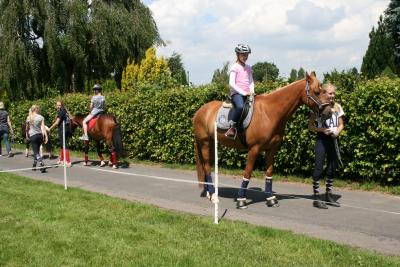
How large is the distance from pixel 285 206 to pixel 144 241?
330 cm

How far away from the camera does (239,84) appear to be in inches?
350

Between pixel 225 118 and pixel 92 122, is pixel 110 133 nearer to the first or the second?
pixel 92 122

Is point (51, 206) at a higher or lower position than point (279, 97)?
lower

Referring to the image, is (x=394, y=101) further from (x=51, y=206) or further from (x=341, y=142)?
(x=51, y=206)

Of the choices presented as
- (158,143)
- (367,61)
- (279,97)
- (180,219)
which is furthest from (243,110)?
(367,61)

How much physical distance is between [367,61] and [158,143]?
26691mm

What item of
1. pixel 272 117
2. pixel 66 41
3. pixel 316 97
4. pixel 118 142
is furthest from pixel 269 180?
pixel 66 41

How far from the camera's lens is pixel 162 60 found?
31.7 metres

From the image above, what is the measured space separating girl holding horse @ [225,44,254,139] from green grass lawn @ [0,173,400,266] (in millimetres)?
1882

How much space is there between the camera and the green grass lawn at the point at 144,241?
5.87 m

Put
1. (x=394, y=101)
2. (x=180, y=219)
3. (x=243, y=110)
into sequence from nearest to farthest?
(x=180, y=219)
(x=243, y=110)
(x=394, y=101)

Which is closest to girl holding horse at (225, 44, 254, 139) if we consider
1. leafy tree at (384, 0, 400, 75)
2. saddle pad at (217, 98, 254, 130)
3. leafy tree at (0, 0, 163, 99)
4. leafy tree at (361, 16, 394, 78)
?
saddle pad at (217, 98, 254, 130)

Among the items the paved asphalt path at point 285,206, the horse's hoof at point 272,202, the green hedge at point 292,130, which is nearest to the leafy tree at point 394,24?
the green hedge at point 292,130

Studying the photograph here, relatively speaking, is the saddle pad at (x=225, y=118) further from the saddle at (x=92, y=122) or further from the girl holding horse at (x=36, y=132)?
the girl holding horse at (x=36, y=132)
